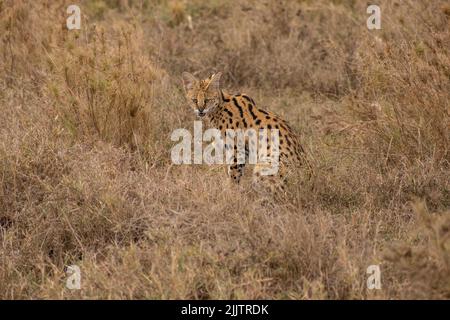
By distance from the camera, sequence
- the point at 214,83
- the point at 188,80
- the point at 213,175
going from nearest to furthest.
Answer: the point at 213,175 → the point at 214,83 → the point at 188,80

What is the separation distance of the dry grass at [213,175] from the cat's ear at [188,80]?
0.29 metres

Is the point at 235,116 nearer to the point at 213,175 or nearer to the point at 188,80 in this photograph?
the point at 188,80

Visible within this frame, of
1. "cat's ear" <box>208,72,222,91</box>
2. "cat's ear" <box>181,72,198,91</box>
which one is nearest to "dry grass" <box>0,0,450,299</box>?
"cat's ear" <box>181,72,198,91</box>

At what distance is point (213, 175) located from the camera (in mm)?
6328

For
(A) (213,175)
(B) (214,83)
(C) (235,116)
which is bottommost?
(A) (213,175)

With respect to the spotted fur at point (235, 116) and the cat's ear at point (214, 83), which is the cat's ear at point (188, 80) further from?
the cat's ear at point (214, 83)

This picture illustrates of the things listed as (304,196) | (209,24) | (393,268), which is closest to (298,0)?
(209,24)

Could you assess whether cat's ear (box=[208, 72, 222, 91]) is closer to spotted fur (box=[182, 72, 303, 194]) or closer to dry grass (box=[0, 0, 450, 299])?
spotted fur (box=[182, 72, 303, 194])

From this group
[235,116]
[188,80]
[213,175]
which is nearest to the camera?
[213,175]

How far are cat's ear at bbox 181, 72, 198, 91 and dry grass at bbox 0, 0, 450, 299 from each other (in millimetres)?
292

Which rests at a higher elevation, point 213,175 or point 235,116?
point 235,116

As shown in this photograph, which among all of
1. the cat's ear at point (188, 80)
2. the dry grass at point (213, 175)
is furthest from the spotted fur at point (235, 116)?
the dry grass at point (213, 175)

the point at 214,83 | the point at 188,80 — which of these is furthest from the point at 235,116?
the point at 188,80

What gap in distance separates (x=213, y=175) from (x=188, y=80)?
1.37 metres
